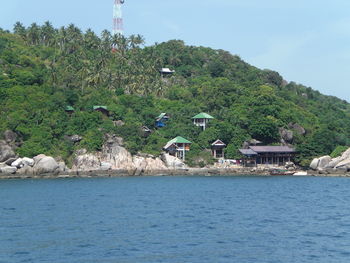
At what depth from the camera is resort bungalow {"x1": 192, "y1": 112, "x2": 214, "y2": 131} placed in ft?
305

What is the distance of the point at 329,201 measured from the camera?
161 feet

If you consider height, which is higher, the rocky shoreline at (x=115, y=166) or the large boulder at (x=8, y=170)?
the rocky shoreline at (x=115, y=166)

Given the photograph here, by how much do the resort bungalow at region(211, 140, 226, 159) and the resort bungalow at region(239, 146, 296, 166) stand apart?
348cm

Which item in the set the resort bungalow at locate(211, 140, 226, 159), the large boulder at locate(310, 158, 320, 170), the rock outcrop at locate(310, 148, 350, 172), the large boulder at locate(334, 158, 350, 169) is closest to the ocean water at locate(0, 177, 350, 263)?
A: the large boulder at locate(334, 158, 350, 169)

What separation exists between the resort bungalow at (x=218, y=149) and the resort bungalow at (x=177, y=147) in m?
4.52

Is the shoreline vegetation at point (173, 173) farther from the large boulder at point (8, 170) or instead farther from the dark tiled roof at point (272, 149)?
the dark tiled roof at point (272, 149)

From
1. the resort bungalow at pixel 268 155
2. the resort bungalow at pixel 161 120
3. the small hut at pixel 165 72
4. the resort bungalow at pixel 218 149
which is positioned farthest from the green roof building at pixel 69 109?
the small hut at pixel 165 72

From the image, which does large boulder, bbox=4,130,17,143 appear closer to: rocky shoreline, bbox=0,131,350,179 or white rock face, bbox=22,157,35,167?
rocky shoreline, bbox=0,131,350,179

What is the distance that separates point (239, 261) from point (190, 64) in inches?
4138

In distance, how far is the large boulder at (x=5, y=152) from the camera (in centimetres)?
7575

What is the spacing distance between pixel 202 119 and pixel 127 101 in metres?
13.3

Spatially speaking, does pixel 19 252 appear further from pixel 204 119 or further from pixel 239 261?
pixel 204 119

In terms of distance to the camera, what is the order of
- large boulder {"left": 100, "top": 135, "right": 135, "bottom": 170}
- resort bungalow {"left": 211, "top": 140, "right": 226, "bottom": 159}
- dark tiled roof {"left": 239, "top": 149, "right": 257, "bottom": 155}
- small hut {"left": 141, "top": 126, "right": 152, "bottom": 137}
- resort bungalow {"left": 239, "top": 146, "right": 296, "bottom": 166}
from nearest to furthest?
large boulder {"left": 100, "top": 135, "right": 135, "bottom": 170}
small hut {"left": 141, "top": 126, "right": 152, "bottom": 137}
dark tiled roof {"left": 239, "top": 149, "right": 257, "bottom": 155}
resort bungalow {"left": 239, "top": 146, "right": 296, "bottom": 166}
resort bungalow {"left": 211, "top": 140, "right": 226, "bottom": 159}

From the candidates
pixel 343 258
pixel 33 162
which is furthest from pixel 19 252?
pixel 33 162
